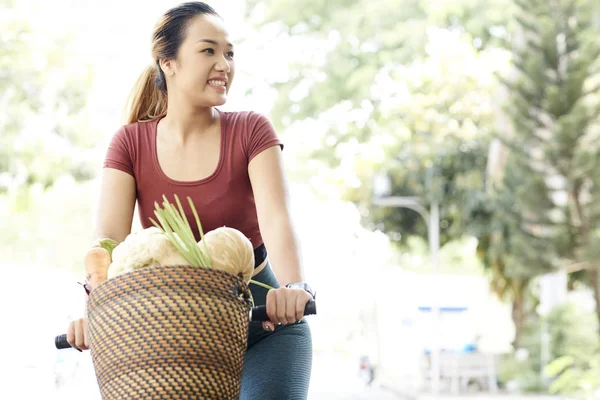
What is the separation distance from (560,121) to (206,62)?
38.5ft

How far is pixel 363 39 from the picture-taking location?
61.5 feet

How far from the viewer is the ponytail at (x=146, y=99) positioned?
77.9 inches

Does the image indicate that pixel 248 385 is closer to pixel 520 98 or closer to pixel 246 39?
pixel 520 98

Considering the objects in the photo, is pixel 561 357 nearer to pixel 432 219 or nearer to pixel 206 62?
pixel 432 219

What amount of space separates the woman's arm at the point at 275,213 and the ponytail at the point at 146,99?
0.33 metres

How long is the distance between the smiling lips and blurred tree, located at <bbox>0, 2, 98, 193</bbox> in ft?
45.0

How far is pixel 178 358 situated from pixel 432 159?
16.9 metres

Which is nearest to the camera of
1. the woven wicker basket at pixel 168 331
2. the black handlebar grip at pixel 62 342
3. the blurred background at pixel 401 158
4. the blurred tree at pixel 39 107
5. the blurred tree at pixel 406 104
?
the woven wicker basket at pixel 168 331

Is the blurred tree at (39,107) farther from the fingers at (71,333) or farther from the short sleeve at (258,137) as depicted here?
the fingers at (71,333)

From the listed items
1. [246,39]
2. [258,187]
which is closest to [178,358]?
[258,187]

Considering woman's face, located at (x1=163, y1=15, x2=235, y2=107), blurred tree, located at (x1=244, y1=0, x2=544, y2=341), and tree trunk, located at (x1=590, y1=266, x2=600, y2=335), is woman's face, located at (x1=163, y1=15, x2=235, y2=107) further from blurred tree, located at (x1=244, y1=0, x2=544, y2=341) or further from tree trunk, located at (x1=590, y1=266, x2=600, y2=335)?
blurred tree, located at (x1=244, y1=0, x2=544, y2=341)

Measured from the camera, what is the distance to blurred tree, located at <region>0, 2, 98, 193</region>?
14859mm

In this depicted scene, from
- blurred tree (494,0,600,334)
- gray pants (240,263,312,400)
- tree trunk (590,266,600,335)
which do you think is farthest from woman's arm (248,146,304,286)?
tree trunk (590,266,600,335)

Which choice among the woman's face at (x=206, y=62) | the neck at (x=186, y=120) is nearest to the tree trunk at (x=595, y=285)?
the neck at (x=186, y=120)
